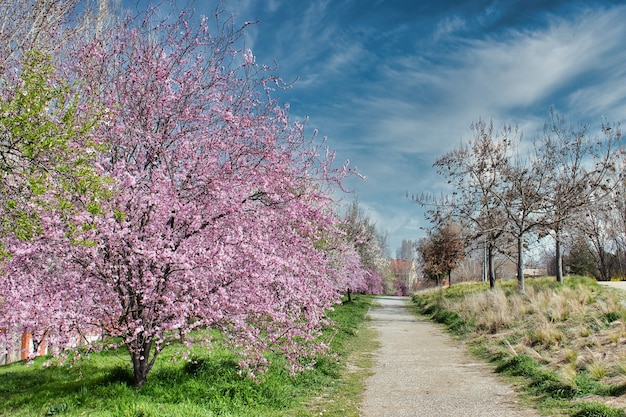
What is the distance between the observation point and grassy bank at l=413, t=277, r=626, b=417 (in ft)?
22.2

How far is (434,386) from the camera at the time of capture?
836cm

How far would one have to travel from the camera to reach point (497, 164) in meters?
20.7

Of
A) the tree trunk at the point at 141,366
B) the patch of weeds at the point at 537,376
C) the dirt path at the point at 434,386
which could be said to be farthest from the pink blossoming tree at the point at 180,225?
the patch of weeds at the point at 537,376

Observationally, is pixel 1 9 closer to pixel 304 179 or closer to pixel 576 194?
pixel 304 179

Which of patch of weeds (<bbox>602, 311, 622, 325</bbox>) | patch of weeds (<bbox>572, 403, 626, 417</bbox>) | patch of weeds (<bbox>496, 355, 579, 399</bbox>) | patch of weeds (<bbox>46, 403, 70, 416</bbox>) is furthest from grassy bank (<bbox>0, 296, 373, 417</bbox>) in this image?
patch of weeds (<bbox>602, 311, 622, 325</bbox>)

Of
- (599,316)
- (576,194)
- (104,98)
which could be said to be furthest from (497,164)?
(104,98)

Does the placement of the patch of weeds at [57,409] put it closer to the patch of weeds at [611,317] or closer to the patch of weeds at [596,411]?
the patch of weeds at [596,411]

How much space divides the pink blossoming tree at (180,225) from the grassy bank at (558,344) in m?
3.88

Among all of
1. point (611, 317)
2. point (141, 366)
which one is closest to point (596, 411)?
point (611, 317)

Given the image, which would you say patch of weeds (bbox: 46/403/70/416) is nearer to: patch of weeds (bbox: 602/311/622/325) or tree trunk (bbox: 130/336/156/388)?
tree trunk (bbox: 130/336/156/388)

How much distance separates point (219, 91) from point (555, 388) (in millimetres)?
7136

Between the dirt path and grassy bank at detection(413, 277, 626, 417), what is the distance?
1.43 feet

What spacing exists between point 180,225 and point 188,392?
2.56 m

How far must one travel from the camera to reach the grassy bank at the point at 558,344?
22.2 ft
